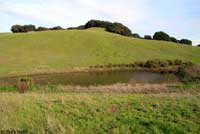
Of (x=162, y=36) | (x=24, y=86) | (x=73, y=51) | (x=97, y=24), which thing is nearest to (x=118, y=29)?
(x=97, y=24)

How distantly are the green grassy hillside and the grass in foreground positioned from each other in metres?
34.0

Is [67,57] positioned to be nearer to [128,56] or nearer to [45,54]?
[45,54]

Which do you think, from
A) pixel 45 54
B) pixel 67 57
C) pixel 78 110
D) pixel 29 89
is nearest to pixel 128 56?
pixel 67 57

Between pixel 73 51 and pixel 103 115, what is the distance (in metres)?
51.9

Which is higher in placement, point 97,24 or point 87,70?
point 97,24

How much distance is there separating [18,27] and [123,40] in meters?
41.0

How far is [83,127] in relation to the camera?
426 inches

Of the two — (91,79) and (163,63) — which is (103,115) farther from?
(163,63)

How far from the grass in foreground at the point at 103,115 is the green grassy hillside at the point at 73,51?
3403 cm

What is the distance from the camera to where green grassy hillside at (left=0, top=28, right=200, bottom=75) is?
5278cm

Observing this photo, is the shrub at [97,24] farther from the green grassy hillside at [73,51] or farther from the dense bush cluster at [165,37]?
the green grassy hillside at [73,51]

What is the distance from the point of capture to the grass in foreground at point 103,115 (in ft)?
34.8

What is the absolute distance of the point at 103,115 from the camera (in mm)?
11781

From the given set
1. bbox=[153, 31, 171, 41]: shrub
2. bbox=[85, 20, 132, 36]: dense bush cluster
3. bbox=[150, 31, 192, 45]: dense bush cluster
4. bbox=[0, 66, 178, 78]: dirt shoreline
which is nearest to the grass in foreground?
bbox=[0, 66, 178, 78]: dirt shoreline
